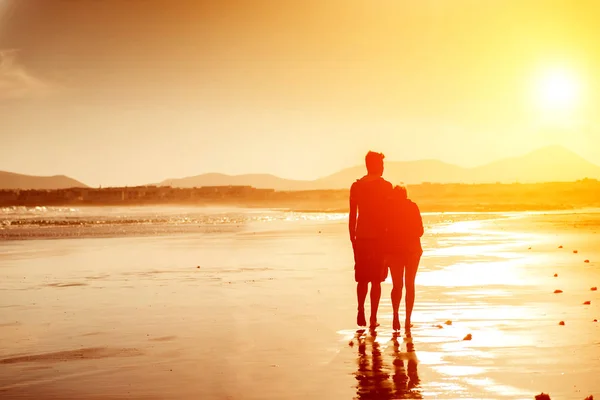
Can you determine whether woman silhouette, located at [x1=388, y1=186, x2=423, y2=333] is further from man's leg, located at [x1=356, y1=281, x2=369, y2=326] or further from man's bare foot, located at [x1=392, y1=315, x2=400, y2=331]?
man's leg, located at [x1=356, y1=281, x2=369, y2=326]

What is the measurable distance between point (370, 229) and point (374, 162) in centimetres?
114

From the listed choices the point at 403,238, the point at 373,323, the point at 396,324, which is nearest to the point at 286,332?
the point at 373,323

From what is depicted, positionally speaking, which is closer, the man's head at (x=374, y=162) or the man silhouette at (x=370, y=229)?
the man silhouette at (x=370, y=229)

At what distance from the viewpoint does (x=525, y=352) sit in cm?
A: 1030

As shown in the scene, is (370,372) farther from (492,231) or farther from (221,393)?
(492,231)

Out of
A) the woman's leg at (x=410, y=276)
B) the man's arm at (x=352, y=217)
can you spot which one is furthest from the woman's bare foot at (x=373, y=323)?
the man's arm at (x=352, y=217)

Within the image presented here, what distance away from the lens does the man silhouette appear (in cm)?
1277

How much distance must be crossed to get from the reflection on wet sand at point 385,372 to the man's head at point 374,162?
293cm

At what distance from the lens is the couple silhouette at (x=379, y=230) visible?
12.8 meters

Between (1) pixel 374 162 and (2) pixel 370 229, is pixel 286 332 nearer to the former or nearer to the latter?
(2) pixel 370 229

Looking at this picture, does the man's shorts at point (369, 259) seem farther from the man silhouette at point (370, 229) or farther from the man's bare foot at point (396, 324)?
the man's bare foot at point (396, 324)

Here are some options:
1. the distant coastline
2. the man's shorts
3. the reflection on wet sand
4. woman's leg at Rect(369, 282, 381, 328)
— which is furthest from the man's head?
the distant coastline

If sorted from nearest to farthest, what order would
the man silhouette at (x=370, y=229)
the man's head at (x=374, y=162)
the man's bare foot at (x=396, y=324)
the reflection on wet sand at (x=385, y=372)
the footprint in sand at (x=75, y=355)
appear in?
the reflection on wet sand at (x=385, y=372), the footprint in sand at (x=75, y=355), the man's bare foot at (x=396, y=324), the man silhouette at (x=370, y=229), the man's head at (x=374, y=162)

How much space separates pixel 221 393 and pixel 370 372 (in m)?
1.94
